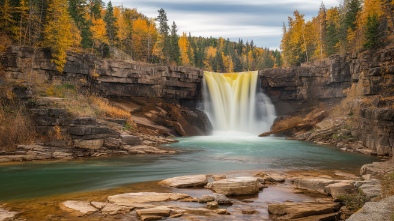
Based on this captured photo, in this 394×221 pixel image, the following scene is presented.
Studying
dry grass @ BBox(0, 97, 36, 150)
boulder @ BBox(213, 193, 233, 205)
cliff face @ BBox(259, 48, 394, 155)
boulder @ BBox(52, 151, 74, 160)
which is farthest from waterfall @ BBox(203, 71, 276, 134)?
boulder @ BBox(213, 193, 233, 205)

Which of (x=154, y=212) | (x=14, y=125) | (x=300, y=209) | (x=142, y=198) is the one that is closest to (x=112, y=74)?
(x=14, y=125)

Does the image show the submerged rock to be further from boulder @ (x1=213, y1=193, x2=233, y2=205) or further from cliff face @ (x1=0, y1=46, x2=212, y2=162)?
cliff face @ (x1=0, y1=46, x2=212, y2=162)

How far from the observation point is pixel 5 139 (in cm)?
2483

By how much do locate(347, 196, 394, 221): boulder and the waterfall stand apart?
40346mm

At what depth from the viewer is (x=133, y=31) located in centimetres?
7044

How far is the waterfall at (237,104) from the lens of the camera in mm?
49250

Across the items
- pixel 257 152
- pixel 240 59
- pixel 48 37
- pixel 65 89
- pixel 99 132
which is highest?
pixel 240 59

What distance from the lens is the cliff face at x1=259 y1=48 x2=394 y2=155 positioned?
2783cm

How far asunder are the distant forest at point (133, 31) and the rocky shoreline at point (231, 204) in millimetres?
28390

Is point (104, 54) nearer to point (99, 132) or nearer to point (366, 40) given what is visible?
point (99, 132)

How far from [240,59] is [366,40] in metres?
94.7

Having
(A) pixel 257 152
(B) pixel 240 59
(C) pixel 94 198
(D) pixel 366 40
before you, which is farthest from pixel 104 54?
(B) pixel 240 59

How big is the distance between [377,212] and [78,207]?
957 cm

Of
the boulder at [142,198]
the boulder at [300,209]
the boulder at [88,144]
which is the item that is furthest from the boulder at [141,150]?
the boulder at [300,209]
